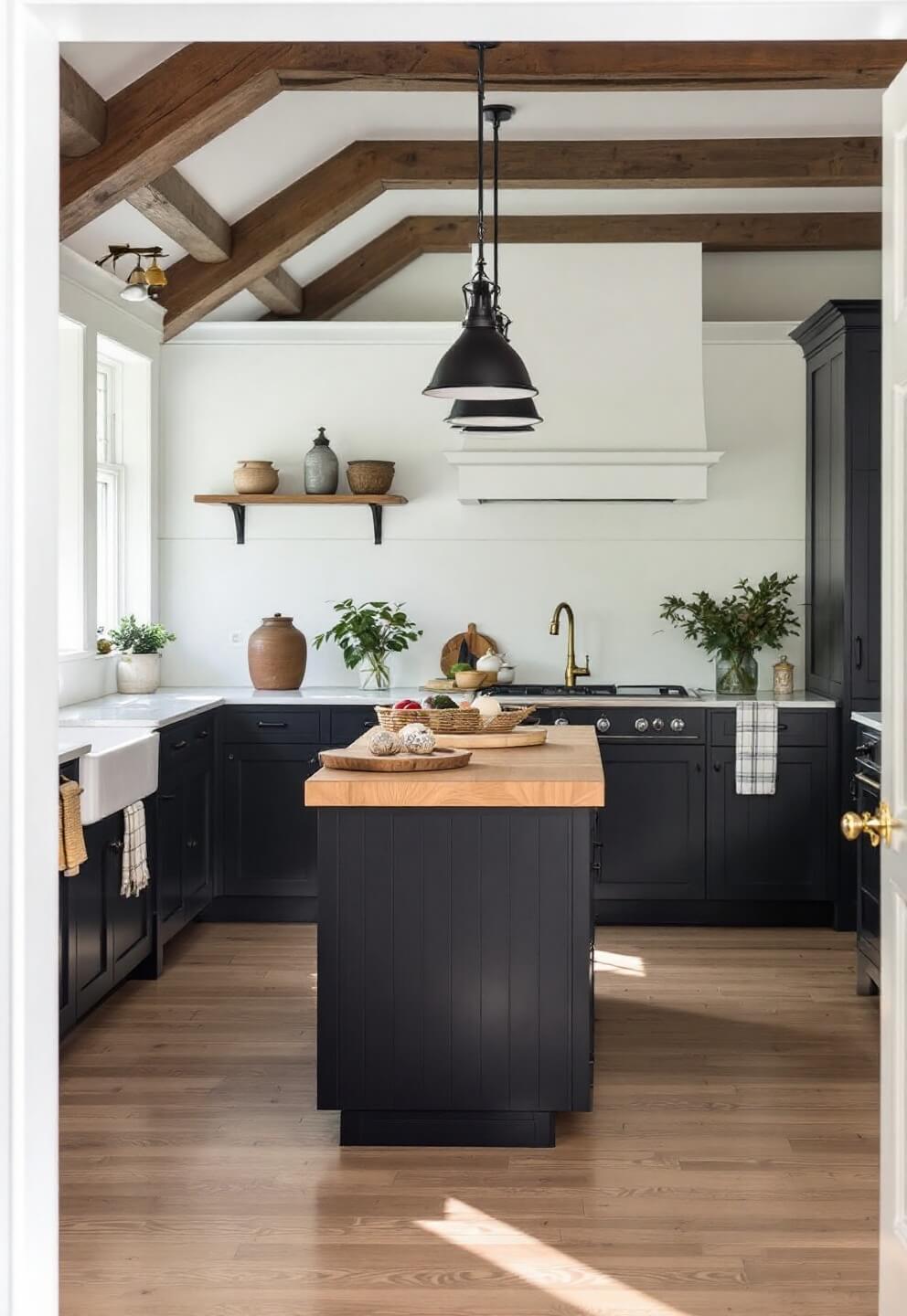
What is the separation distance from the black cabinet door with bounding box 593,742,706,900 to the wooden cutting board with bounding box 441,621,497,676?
3.16 ft

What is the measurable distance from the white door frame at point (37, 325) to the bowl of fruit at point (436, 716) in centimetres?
241

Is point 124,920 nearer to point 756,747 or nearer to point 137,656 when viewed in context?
point 137,656

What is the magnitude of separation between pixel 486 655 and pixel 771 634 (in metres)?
1.29

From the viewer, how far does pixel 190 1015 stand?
178 inches

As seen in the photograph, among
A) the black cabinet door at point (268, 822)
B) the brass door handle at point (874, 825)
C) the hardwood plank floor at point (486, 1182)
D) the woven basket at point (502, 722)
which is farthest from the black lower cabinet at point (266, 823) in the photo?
the brass door handle at point (874, 825)

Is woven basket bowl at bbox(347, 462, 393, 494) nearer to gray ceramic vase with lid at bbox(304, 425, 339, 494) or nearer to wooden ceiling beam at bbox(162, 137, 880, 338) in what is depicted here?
gray ceramic vase with lid at bbox(304, 425, 339, 494)

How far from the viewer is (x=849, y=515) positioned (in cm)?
552

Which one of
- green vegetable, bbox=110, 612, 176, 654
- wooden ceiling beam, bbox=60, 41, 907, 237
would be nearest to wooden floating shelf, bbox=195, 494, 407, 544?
green vegetable, bbox=110, 612, 176, 654

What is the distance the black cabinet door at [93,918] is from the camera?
411 centimetres

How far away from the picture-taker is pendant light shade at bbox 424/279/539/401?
3822 mm

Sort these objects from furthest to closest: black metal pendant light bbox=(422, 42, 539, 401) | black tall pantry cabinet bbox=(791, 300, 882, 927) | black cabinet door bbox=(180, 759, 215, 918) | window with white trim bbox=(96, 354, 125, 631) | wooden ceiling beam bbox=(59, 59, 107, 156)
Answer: window with white trim bbox=(96, 354, 125, 631), black tall pantry cabinet bbox=(791, 300, 882, 927), black cabinet door bbox=(180, 759, 215, 918), wooden ceiling beam bbox=(59, 59, 107, 156), black metal pendant light bbox=(422, 42, 539, 401)

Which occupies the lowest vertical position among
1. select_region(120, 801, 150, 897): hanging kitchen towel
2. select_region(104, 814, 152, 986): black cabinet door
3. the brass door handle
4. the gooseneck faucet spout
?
select_region(104, 814, 152, 986): black cabinet door

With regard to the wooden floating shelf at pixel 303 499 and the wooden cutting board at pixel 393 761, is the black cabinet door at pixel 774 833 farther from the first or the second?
the wooden cutting board at pixel 393 761

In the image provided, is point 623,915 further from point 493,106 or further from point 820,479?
point 493,106
